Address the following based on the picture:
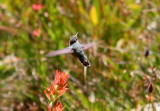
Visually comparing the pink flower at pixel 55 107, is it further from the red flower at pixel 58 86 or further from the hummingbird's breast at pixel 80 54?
the hummingbird's breast at pixel 80 54

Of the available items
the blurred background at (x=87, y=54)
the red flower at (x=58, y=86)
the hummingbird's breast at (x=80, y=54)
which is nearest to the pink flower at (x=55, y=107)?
the red flower at (x=58, y=86)

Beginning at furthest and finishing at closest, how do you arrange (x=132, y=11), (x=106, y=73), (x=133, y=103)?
(x=132, y=11), (x=106, y=73), (x=133, y=103)

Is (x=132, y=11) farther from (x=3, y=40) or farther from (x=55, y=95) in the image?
(x=55, y=95)

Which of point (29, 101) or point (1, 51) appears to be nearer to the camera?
point (29, 101)

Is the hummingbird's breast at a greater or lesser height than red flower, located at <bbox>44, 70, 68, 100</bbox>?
greater

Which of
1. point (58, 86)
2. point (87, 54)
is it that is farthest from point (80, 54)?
point (87, 54)

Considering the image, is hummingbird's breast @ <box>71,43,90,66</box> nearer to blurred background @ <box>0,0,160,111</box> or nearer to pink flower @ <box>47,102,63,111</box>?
pink flower @ <box>47,102,63,111</box>

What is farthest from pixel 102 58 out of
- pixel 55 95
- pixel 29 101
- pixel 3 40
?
pixel 55 95

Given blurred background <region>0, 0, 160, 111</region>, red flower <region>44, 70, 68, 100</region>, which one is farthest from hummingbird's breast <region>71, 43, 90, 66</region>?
blurred background <region>0, 0, 160, 111</region>

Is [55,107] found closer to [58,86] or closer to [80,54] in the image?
[58,86]
